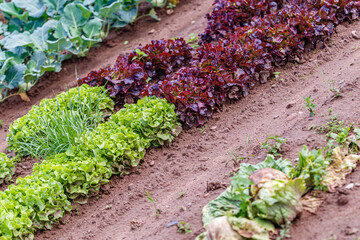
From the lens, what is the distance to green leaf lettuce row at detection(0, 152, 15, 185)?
4.70 meters

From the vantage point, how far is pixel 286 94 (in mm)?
4949

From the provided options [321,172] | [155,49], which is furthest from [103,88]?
[321,172]

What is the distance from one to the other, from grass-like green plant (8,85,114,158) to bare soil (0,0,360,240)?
74cm

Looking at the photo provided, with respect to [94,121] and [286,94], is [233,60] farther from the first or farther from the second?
[94,121]

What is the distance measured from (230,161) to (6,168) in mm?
2749

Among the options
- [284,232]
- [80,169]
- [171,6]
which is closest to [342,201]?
[284,232]

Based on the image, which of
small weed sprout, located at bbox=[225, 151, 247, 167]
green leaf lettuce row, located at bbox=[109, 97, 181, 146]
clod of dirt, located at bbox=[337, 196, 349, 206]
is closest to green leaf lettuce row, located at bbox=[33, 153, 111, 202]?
green leaf lettuce row, located at bbox=[109, 97, 181, 146]

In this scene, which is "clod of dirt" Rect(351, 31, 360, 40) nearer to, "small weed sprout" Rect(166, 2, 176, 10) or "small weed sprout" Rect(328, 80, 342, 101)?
"small weed sprout" Rect(328, 80, 342, 101)

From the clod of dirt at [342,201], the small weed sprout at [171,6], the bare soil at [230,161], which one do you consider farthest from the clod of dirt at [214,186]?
the small weed sprout at [171,6]

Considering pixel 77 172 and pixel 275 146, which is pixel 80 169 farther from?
pixel 275 146

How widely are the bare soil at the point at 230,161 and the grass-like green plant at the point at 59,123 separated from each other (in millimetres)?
739

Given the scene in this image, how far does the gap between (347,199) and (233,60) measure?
269cm

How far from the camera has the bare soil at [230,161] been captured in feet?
9.69

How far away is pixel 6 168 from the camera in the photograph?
4734 millimetres
